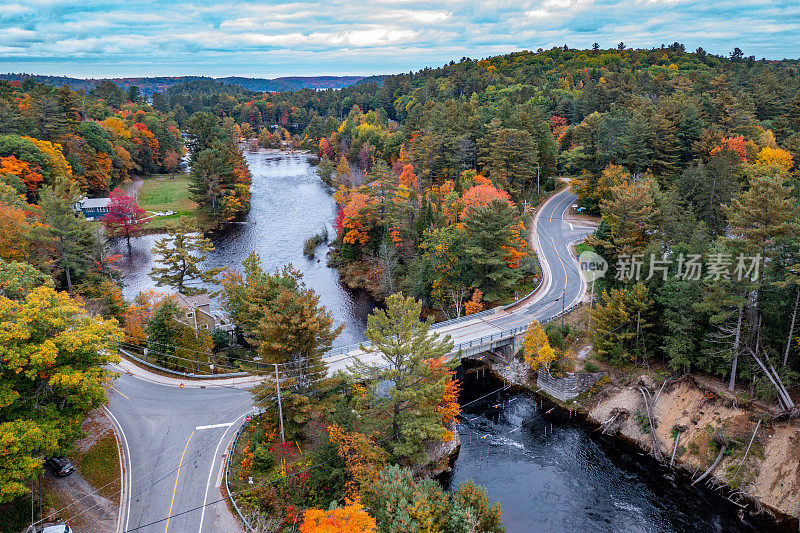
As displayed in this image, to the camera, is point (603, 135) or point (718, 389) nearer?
point (718, 389)

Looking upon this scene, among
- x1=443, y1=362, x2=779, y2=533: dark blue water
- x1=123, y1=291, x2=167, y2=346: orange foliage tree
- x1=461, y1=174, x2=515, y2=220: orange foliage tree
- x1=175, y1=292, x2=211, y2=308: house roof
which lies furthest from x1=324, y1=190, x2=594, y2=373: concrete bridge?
x1=175, y1=292, x2=211, y2=308: house roof

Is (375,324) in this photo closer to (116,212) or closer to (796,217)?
(796,217)

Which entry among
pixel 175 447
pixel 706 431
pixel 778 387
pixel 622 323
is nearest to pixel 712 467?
pixel 706 431

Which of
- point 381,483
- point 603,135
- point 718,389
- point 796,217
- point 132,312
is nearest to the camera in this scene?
point 381,483

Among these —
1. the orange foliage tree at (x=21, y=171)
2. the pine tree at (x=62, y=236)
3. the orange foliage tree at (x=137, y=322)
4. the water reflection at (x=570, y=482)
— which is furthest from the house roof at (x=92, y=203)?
the water reflection at (x=570, y=482)

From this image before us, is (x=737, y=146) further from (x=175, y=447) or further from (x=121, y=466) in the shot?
(x=121, y=466)

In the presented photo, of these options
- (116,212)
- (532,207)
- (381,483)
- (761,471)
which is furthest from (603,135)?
(116,212)
